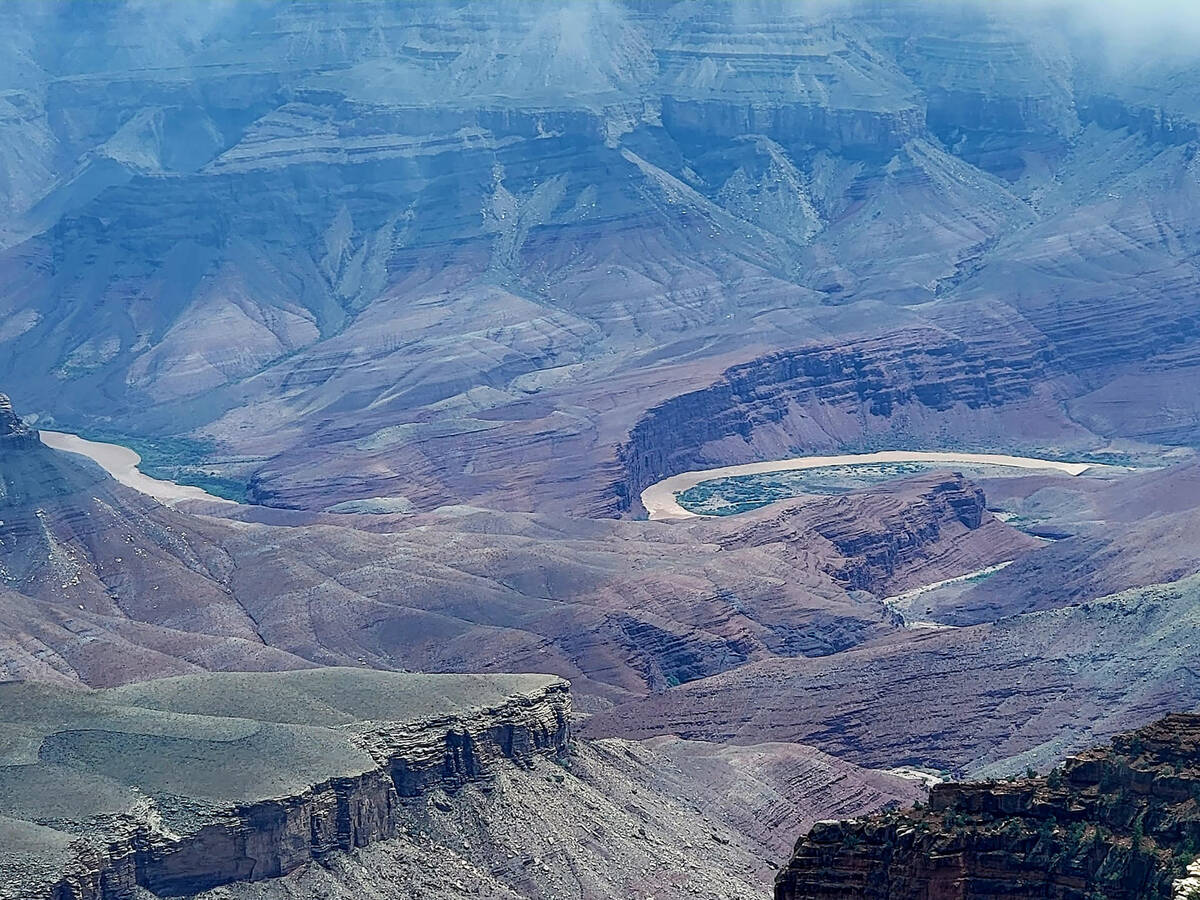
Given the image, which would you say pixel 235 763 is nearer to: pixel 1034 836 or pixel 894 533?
pixel 1034 836

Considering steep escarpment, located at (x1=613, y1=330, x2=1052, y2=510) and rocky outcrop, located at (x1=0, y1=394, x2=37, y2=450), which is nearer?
rocky outcrop, located at (x1=0, y1=394, x2=37, y2=450)

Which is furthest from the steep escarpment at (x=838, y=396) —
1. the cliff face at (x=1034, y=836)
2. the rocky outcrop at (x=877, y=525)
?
the cliff face at (x=1034, y=836)

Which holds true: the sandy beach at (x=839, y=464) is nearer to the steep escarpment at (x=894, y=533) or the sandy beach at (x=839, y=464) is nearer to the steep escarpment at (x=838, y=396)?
the steep escarpment at (x=838, y=396)

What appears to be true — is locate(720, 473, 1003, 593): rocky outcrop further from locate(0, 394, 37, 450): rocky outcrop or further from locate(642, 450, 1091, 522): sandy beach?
locate(0, 394, 37, 450): rocky outcrop

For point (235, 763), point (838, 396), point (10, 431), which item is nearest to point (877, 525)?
point (838, 396)

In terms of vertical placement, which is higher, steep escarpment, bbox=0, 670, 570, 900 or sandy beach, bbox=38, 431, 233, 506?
steep escarpment, bbox=0, 670, 570, 900

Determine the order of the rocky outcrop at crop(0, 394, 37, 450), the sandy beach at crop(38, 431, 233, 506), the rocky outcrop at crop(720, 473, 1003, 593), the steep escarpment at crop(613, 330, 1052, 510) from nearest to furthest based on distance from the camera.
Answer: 1. the rocky outcrop at crop(0, 394, 37, 450)
2. the rocky outcrop at crop(720, 473, 1003, 593)
3. the sandy beach at crop(38, 431, 233, 506)
4. the steep escarpment at crop(613, 330, 1052, 510)

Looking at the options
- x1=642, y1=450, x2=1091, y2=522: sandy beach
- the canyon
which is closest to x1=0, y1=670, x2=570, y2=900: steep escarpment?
the canyon
